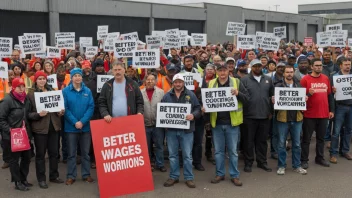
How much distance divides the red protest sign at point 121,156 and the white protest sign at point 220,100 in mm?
1262

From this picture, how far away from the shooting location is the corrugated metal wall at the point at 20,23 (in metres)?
24.3

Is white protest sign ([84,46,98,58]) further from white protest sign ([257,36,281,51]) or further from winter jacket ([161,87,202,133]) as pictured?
winter jacket ([161,87,202,133])

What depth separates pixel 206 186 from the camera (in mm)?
7305

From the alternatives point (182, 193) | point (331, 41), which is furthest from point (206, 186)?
point (331, 41)

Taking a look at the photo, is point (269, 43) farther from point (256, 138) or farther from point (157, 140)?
point (157, 140)

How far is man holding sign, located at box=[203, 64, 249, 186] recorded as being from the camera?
731 cm

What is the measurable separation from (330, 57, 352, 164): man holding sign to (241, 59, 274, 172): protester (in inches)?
62.0

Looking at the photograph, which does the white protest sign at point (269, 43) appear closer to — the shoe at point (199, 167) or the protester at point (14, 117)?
the shoe at point (199, 167)

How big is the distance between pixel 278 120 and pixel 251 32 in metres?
39.8

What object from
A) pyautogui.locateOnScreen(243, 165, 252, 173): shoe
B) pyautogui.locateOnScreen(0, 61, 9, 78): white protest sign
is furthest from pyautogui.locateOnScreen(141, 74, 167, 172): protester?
pyautogui.locateOnScreen(0, 61, 9, 78): white protest sign

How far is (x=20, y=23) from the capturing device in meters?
25.3

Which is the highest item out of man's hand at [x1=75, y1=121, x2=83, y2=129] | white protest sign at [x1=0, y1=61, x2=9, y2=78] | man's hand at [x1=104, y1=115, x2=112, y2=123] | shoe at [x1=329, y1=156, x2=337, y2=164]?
white protest sign at [x1=0, y1=61, x2=9, y2=78]

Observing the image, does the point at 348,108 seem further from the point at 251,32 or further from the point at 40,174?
the point at 251,32

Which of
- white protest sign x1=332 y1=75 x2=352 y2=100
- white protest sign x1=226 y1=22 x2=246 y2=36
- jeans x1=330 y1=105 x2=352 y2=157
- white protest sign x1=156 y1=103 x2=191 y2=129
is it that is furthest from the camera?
white protest sign x1=226 y1=22 x2=246 y2=36
